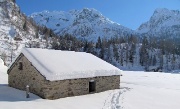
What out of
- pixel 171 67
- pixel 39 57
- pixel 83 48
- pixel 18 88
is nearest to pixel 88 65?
Answer: pixel 39 57

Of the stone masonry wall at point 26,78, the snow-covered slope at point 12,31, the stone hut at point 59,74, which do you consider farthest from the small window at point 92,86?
the snow-covered slope at point 12,31

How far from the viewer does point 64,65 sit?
78.8ft

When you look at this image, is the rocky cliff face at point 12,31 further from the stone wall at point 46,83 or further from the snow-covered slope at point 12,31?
the stone wall at point 46,83

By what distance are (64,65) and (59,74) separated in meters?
2.32

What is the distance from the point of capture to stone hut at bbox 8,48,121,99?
21578mm

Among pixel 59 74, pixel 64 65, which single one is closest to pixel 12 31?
pixel 64 65

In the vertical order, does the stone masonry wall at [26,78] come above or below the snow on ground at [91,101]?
above

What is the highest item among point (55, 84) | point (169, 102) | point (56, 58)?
point (56, 58)

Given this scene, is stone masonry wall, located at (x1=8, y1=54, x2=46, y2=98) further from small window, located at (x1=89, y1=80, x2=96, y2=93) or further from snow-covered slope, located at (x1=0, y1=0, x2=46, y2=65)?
snow-covered slope, located at (x1=0, y1=0, x2=46, y2=65)

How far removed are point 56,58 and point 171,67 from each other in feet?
338

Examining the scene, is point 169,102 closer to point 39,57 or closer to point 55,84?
point 55,84

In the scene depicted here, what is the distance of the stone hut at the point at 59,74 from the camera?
70.8 feet

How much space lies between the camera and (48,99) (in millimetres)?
20984

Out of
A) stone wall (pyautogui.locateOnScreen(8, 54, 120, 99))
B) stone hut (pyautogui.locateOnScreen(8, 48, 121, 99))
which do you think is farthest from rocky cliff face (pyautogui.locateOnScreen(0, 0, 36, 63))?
stone wall (pyautogui.locateOnScreen(8, 54, 120, 99))
